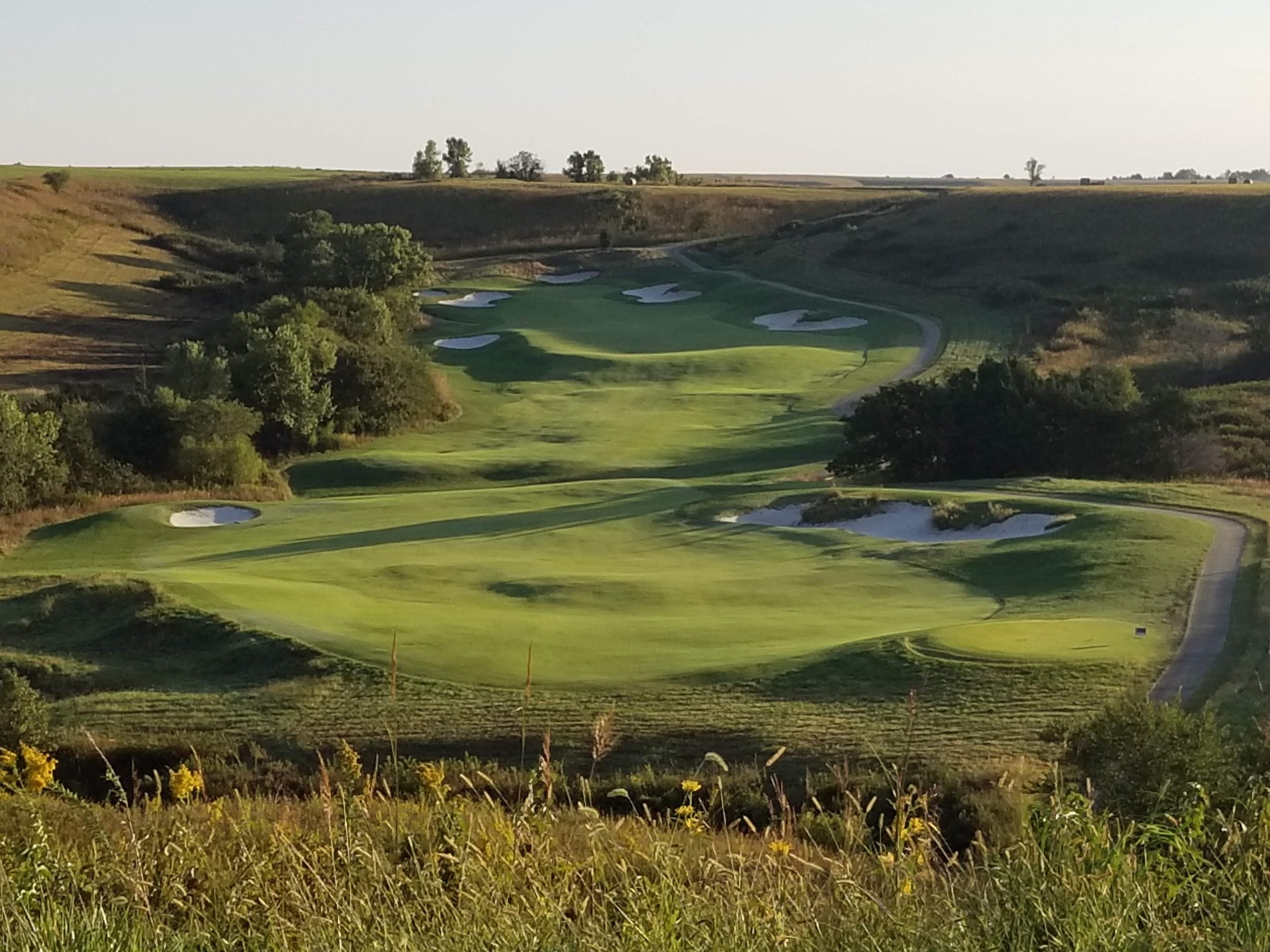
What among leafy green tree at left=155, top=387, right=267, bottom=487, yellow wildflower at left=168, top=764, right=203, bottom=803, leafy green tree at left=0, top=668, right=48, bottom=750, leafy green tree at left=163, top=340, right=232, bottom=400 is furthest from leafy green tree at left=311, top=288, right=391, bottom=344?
yellow wildflower at left=168, top=764, right=203, bottom=803

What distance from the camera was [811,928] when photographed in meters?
4.96

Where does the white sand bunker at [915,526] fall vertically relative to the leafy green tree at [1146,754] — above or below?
below

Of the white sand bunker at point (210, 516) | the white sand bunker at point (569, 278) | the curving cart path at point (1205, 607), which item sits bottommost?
the white sand bunker at point (210, 516)

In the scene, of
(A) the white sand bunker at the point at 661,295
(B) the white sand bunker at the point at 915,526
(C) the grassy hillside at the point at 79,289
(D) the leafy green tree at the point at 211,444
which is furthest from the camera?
(A) the white sand bunker at the point at 661,295

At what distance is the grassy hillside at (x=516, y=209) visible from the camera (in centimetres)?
10406

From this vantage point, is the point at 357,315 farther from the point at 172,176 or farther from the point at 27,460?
the point at 172,176

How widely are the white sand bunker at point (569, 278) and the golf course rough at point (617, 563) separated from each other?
33.2 meters

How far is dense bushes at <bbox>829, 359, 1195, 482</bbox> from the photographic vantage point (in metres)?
36.3

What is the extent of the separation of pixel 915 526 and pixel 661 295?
5491cm

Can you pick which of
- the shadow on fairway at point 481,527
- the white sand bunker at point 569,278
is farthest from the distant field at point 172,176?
the shadow on fairway at point 481,527

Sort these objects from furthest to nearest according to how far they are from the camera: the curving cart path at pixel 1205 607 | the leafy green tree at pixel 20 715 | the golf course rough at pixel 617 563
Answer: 1. the golf course rough at pixel 617 563
2. the curving cart path at pixel 1205 607
3. the leafy green tree at pixel 20 715

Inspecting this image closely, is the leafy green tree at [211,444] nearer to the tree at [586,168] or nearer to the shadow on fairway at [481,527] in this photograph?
the shadow on fairway at [481,527]

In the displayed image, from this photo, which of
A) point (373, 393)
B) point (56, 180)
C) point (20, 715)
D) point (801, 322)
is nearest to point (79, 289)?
point (56, 180)

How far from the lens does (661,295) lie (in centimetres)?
8075
